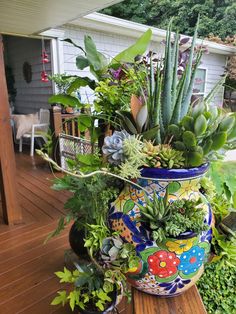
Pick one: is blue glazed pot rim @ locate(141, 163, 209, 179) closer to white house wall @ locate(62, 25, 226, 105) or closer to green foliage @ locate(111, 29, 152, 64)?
green foliage @ locate(111, 29, 152, 64)

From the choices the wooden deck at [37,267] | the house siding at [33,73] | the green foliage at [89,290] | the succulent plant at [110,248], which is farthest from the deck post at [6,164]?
the house siding at [33,73]

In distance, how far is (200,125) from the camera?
635 millimetres

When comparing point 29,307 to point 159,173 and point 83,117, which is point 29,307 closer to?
point 83,117

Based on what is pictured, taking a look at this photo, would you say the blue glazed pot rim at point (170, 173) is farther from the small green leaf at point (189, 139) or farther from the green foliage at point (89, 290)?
the green foliage at point (89, 290)

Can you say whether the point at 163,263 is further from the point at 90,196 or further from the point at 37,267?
the point at 37,267

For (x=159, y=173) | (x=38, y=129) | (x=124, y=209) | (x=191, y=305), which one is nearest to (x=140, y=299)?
(x=191, y=305)

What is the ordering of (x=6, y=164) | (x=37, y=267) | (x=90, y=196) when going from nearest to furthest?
(x=90, y=196)
(x=37, y=267)
(x=6, y=164)

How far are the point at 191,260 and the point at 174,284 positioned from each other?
0.30 feet

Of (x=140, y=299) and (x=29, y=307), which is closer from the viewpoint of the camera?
(x=140, y=299)

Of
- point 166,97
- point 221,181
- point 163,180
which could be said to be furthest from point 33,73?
point 163,180

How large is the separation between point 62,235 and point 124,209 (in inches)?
60.9

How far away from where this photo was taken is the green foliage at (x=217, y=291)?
47.3 inches

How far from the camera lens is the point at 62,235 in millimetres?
2094

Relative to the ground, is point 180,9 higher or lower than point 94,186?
higher
